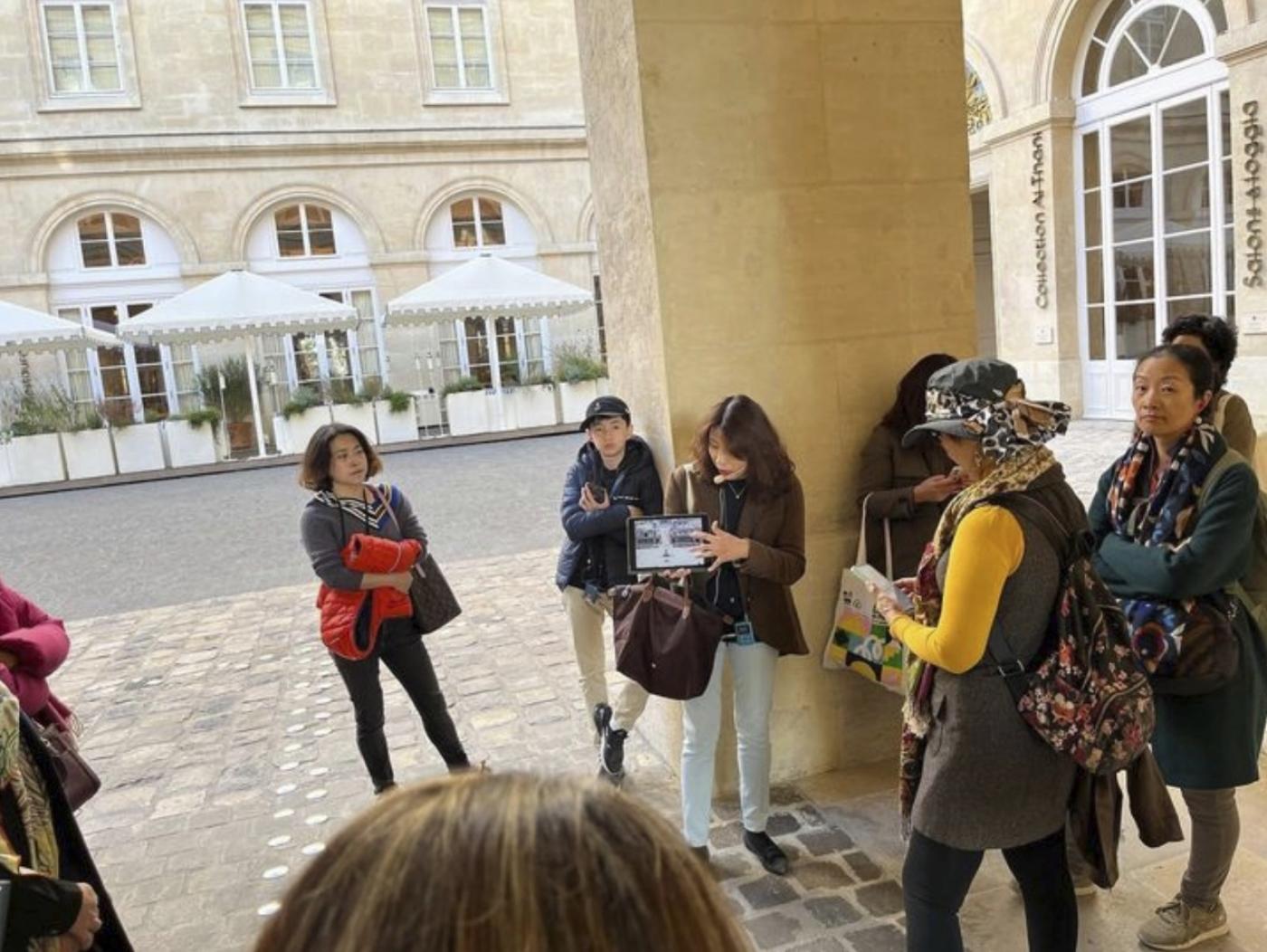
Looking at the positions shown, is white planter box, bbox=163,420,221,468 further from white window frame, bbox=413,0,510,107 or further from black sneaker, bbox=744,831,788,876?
black sneaker, bbox=744,831,788,876

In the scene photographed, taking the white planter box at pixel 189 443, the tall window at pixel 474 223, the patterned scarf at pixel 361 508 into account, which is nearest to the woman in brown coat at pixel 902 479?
the patterned scarf at pixel 361 508

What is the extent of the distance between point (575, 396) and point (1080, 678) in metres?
18.7

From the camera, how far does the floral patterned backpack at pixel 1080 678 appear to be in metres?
2.11

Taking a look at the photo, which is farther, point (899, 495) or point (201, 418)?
point (201, 418)

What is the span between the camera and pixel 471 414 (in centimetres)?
1997

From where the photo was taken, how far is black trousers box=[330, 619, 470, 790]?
398cm

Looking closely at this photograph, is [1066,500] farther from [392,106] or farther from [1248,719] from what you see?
[392,106]

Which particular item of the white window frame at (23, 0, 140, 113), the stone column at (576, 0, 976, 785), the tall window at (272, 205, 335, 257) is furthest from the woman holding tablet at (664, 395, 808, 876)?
the white window frame at (23, 0, 140, 113)

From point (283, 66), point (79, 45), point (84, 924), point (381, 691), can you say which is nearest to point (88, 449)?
point (79, 45)

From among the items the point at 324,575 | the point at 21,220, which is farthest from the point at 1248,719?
the point at 21,220

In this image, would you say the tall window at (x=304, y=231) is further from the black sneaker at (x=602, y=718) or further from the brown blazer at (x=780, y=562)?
the brown blazer at (x=780, y=562)

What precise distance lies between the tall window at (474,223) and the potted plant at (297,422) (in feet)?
23.8

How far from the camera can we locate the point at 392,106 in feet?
77.5

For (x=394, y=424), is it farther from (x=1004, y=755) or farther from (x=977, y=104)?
(x=1004, y=755)
